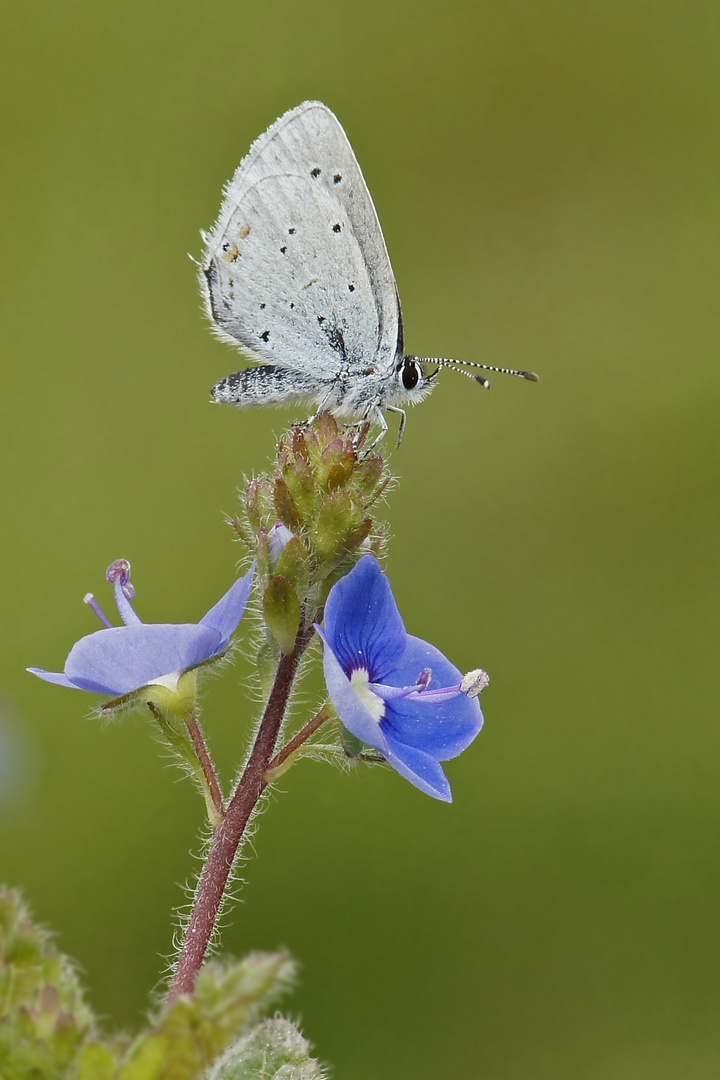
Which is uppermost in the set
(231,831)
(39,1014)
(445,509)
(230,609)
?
(445,509)

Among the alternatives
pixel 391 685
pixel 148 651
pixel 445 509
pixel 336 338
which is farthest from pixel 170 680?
pixel 445 509

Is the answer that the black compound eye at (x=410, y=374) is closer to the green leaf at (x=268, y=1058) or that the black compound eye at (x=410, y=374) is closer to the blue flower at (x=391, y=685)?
the blue flower at (x=391, y=685)

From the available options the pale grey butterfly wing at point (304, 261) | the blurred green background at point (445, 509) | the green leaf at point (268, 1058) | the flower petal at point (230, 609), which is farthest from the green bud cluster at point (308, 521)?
the blurred green background at point (445, 509)

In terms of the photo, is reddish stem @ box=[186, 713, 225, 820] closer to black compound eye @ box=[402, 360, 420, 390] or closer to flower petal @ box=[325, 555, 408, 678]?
flower petal @ box=[325, 555, 408, 678]

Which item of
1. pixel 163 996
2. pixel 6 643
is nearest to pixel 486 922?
pixel 6 643

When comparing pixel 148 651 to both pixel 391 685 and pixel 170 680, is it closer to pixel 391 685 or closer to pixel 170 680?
pixel 170 680

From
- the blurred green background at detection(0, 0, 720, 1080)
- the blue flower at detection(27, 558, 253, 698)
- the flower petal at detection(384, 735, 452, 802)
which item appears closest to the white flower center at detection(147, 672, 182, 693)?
the blue flower at detection(27, 558, 253, 698)
